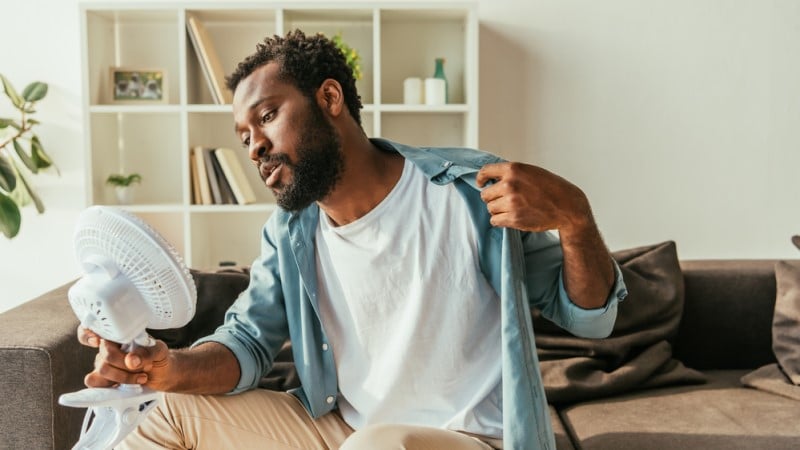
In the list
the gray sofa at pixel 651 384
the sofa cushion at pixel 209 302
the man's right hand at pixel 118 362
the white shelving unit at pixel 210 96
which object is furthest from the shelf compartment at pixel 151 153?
the man's right hand at pixel 118 362

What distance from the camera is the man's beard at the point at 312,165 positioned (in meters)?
1.65

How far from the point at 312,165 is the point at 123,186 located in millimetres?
1784

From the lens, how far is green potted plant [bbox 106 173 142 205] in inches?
127

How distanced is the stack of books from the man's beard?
1535mm

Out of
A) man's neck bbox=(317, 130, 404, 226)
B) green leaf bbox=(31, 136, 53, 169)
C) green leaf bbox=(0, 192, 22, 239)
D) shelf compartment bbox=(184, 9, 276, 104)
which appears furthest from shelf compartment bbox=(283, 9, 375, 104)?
man's neck bbox=(317, 130, 404, 226)

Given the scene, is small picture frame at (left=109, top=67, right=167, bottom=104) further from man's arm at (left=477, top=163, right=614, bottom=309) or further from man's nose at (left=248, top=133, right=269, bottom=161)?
man's arm at (left=477, top=163, right=614, bottom=309)

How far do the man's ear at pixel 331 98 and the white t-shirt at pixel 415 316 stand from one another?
0.19 meters

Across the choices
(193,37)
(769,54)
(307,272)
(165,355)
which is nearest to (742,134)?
(769,54)

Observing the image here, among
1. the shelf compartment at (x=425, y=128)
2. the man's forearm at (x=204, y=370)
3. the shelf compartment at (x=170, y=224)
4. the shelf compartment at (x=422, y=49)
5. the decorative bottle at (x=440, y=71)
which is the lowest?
the man's forearm at (x=204, y=370)

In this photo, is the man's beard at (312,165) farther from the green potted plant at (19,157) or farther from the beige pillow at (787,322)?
the green potted plant at (19,157)

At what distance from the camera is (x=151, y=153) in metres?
3.42

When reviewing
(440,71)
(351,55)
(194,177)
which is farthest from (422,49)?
(194,177)

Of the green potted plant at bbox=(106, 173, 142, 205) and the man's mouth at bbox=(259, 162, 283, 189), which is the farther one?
the green potted plant at bbox=(106, 173, 142, 205)

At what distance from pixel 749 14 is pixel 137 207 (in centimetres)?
238
